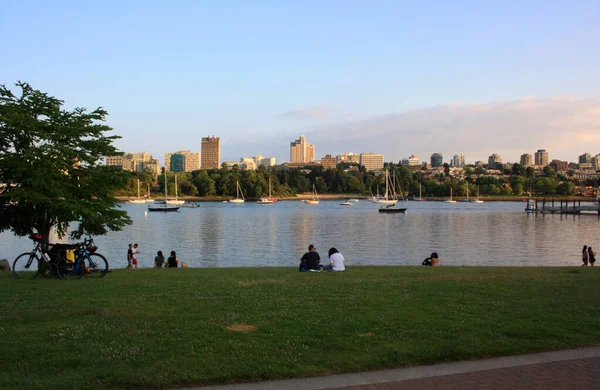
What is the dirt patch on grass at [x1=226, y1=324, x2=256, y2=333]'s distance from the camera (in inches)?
374

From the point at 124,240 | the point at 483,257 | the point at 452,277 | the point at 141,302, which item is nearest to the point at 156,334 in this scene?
the point at 141,302

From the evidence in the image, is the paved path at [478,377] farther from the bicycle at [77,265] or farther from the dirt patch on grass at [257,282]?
the bicycle at [77,265]

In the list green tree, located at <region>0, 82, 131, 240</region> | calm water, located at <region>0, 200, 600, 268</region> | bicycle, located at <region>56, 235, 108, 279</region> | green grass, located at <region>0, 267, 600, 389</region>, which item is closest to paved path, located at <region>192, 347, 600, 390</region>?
green grass, located at <region>0, 267, 600, 389</region>

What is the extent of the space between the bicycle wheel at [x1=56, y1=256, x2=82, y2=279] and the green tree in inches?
130

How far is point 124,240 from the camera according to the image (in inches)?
2264

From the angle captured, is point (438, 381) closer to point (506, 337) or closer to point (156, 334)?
point (506, 337)

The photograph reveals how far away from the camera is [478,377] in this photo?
772cm

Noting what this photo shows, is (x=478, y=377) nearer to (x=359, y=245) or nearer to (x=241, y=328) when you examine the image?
(x=241, y=328)

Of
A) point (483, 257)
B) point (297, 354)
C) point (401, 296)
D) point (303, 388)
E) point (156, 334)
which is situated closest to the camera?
point (303, 388)

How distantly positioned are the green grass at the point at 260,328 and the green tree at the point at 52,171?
5403 millimetres

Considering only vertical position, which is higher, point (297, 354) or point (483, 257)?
point (297, 354)

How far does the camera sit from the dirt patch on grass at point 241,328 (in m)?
9.50

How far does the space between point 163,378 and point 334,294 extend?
6.68 m

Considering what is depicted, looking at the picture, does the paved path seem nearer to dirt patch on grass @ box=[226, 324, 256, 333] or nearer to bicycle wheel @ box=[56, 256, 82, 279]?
dirt patch on grass @ box=[226, 324, 256, 333]
